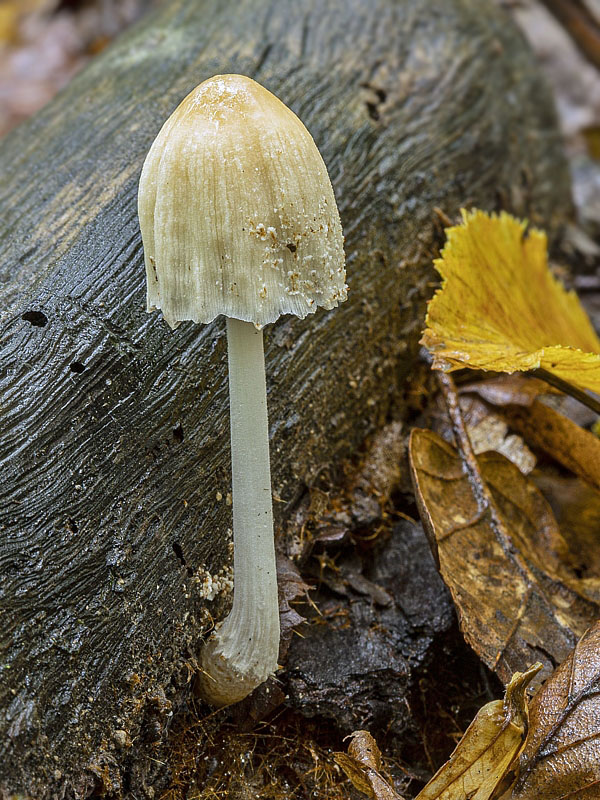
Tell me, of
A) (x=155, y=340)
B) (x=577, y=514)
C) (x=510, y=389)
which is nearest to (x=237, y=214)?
(x=155, y=340)

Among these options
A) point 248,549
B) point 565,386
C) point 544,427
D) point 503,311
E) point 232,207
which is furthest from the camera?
point 544,427

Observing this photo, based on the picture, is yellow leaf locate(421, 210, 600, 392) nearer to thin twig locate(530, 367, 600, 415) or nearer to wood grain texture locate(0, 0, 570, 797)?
thin twig locate(530, 367, 600, 415)

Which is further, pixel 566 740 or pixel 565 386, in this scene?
pixel 565 386

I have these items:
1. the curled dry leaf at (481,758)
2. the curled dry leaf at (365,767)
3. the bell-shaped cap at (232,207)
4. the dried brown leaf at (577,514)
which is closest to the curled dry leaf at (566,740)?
the curled dry leaf at (481,758)

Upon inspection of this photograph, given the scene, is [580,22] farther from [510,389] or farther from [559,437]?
[559,437]

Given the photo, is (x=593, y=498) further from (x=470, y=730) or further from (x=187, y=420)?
(x=187, y=420)

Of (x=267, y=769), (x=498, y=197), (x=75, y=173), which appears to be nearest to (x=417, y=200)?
(x=498, y=197)
